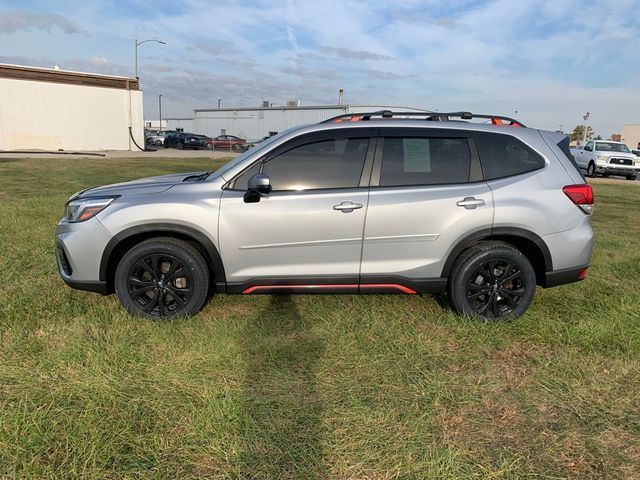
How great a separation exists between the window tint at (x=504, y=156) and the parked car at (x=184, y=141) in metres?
40.8

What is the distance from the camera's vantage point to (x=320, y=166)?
3789 millimetres

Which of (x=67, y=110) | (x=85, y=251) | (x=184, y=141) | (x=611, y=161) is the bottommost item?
(x=85, y=251)

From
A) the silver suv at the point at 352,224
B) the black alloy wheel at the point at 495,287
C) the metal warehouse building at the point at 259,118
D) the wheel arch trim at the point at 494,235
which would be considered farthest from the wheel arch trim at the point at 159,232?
the metal warehouse building at the point at 259,118

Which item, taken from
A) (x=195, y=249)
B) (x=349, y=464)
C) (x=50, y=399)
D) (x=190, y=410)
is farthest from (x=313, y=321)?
(x=50, y=399)

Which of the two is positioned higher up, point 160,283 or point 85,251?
point 85,251

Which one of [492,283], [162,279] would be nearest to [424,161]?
[492,283]

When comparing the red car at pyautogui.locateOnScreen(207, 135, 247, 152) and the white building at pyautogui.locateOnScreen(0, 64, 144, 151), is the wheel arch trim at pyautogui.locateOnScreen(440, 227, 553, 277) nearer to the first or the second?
the white building at pyautogui.locateOnScreen(0, 64, 144, 151)

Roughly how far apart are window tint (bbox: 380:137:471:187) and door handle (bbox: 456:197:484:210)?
183mm

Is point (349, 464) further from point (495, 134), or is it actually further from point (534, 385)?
point (495, 134)

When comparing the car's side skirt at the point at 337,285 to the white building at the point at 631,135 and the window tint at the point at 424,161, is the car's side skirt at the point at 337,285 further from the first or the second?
the white building at the point at 631,135

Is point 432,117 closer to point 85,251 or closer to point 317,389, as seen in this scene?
point 317,389

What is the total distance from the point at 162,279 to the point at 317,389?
5.43 ft

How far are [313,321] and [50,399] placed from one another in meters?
1.97

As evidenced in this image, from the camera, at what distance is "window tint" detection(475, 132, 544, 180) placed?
12.8ft
